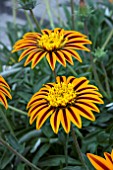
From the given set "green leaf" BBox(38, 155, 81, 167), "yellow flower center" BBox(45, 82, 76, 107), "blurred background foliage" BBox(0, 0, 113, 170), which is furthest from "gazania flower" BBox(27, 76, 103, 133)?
"green leaf" BBox(38, 155, 81, 167)

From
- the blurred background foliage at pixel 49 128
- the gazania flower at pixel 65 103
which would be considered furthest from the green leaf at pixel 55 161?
the gazania flower at pixel 65 103

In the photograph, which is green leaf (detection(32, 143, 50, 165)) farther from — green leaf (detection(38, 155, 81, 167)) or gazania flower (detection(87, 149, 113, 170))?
gazania flower (detection(87, 149, 113, 170))

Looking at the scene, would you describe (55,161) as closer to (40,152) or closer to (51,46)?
(40,152)

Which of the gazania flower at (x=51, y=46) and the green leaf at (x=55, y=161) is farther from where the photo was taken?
the green leaf at (x=55, y=161)

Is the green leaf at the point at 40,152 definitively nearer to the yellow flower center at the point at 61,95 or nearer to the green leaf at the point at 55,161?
the green leaf at the point at 55,161

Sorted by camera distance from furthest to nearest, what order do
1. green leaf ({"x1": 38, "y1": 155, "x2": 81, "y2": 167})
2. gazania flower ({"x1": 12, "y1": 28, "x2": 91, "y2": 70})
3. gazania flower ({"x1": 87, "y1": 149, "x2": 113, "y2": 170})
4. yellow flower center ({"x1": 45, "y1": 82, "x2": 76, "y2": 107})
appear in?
green leaf ({"x1": 38, "y1": 155, "x2": 81, "y2": 167}) → gazania flower ({"x1": 12, "y1": 28, "x2": 91, "y2": 70}) → yellow flower center ({"x1": 45, "y1": 82, "x2": 76, "y2": 107}) → gazania flower ({"x1": 87, "y1": 149, "x2": 113, "y2": 170})

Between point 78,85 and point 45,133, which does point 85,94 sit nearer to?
point 78,85

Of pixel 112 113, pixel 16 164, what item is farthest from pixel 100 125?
pixel 16 164
